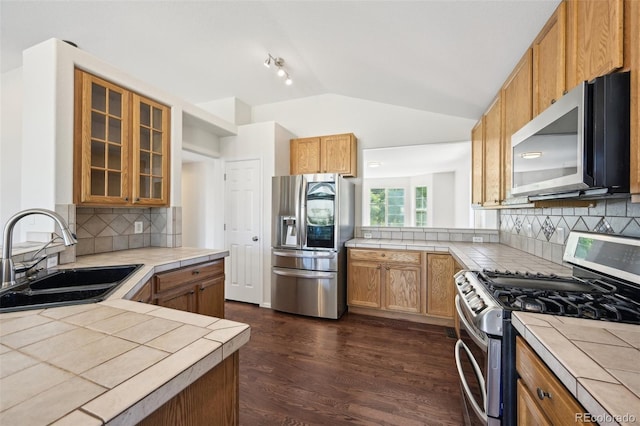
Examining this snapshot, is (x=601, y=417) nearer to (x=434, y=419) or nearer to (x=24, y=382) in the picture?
(x=24, y=382)

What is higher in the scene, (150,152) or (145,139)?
(145,139)

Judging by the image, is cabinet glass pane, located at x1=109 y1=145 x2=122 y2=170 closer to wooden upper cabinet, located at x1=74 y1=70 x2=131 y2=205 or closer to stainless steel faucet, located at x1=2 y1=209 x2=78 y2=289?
wooden upper cabinet, located at x1=74 y1=70 x2=131 y2=205

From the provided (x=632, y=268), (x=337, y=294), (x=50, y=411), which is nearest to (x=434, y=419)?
(x=632, y=268)

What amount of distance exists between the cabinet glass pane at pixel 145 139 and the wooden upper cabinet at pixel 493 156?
298 cm

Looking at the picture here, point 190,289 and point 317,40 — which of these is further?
point 317,40

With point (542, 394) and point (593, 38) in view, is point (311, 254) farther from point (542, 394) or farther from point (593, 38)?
point (593, 38)

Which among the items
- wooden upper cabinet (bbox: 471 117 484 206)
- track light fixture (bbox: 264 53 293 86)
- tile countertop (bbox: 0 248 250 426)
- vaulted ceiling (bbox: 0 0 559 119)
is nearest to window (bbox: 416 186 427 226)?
wooden upper cabinet (bbox: 471 117 484 206)

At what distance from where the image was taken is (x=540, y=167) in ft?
4.58

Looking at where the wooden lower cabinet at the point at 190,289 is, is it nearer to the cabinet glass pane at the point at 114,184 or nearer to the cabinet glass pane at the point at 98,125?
the cabinet glass pane at the point at 114,184

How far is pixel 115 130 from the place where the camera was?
6.73 feet

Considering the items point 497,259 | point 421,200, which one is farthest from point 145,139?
point 421,200

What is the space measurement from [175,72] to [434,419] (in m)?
4.20

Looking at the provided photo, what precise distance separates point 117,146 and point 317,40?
6.30ft

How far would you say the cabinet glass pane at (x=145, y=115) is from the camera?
7.33 feet
